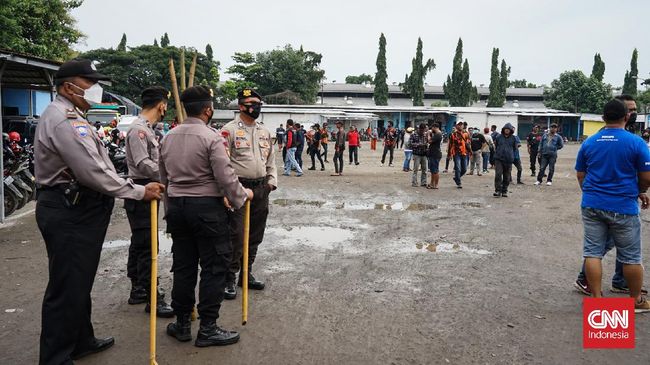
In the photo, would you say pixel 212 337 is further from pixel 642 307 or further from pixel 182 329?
pixel 642 307

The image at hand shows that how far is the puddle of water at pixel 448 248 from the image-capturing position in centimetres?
736

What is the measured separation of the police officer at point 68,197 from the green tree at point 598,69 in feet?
249

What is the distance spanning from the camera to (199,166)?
13.4 ft

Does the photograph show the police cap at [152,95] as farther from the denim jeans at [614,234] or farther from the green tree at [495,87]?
the green tree at [495,87]

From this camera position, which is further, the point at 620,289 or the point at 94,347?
the point at 620,289

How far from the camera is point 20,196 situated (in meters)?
9.70

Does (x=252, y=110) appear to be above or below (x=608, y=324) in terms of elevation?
above

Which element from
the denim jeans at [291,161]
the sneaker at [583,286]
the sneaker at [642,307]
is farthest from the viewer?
the denim jeans at [291,161]

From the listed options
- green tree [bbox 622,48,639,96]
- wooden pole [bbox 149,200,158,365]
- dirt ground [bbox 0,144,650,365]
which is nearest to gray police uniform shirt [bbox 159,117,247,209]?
wooden pole [bbox 149,200,158,365]

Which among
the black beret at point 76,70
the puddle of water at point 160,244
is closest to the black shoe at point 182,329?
the black beret at point 76,70

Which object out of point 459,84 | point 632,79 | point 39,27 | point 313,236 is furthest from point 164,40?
point 313,236

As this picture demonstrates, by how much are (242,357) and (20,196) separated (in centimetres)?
776

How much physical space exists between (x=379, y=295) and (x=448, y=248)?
2.52 m

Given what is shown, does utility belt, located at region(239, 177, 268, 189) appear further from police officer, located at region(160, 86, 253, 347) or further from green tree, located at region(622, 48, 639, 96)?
green tree, located at region(622, 48, 639, 96)
